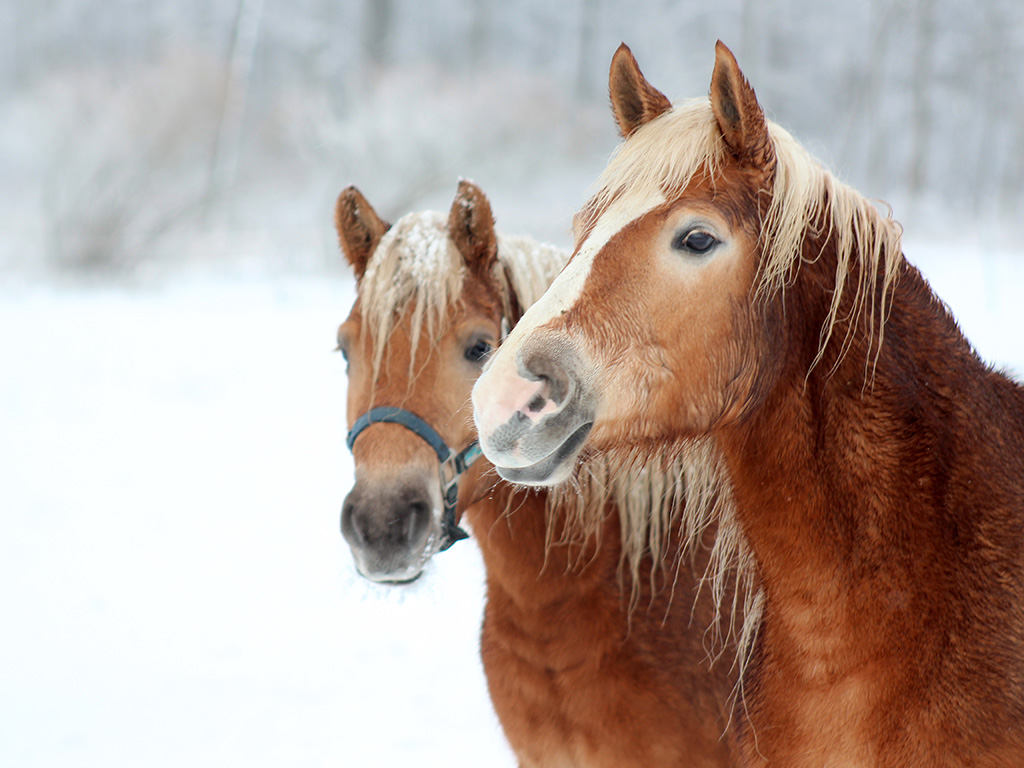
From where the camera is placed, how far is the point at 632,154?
154cm

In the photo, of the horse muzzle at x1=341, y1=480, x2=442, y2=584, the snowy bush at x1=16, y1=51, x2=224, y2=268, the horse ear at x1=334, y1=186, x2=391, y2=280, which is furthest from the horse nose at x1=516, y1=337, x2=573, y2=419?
the snowy bush at x1=16, y1=51, x2=224, y2=268

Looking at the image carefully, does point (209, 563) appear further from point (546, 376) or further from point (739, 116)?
point (739, 116)

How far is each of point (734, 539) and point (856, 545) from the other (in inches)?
13.1

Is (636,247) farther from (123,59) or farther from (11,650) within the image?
(123,59)

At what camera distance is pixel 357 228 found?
2408mm

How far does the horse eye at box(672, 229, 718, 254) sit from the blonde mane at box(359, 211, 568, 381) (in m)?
0.87

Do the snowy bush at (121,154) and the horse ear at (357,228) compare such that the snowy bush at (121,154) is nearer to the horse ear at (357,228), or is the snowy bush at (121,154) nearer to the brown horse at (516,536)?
the horse ear at (357,228)

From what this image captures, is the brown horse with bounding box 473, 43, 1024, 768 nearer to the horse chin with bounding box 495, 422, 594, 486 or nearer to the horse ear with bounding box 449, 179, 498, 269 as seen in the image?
the horse chin with bounding box 495, 422, 594, 486

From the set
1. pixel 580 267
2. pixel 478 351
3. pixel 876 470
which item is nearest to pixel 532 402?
pixel 580 267

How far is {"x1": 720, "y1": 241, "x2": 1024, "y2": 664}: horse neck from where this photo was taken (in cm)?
139

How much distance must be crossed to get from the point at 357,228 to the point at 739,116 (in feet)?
4.35

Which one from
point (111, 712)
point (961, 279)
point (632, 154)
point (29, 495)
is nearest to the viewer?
point (632, 154)

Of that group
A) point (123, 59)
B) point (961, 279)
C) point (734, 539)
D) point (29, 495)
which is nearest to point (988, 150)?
point (961, 279)

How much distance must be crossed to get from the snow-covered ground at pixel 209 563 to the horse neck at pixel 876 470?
0.41 metres
